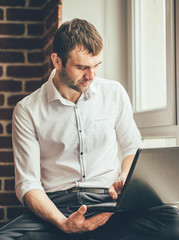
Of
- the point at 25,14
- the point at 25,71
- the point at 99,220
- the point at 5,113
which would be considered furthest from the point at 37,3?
the point at 99,220

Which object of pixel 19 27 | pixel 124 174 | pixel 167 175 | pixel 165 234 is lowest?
pixel 165 234

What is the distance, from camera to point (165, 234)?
5.02 ft

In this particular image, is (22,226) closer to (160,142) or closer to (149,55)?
(160,142)

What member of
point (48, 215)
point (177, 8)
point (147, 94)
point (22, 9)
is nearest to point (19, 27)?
point (22, 9)

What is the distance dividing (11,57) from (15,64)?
→ 5 centimetres

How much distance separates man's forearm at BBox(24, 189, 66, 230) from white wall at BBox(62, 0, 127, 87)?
3.08 feet

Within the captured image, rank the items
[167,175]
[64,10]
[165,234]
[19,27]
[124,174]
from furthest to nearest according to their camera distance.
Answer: [19,27] < [64,10] < [124,174] < [165,234] < [167,175]

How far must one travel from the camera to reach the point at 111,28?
2.40 metres

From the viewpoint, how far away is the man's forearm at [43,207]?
1.58 metres

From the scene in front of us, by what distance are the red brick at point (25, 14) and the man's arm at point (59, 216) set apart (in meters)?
1.32

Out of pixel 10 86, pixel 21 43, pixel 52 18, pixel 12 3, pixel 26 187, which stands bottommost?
pixel 26 187

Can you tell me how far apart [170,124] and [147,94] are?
46cm

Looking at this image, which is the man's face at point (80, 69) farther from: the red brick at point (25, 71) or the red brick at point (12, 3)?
the red brick at point (12, 3)

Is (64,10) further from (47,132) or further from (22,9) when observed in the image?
(47,132)
